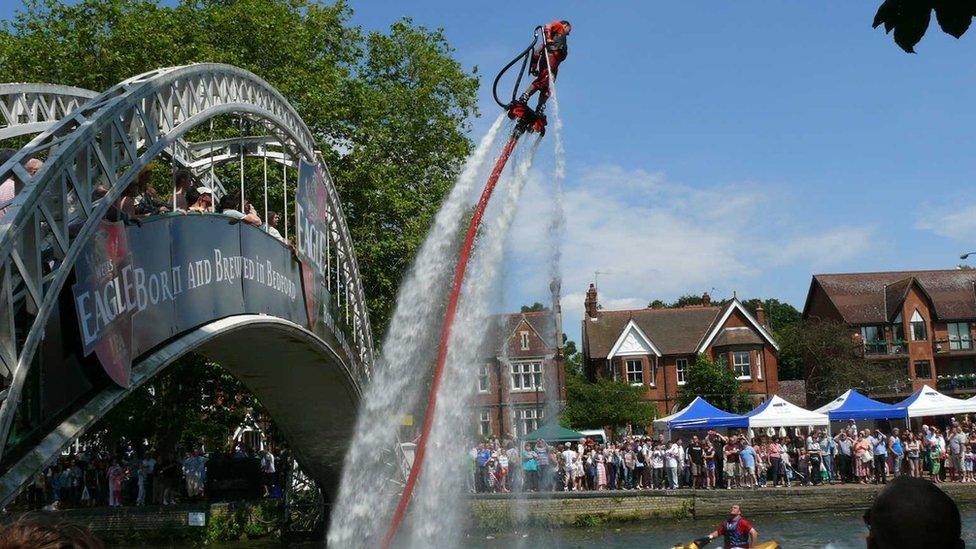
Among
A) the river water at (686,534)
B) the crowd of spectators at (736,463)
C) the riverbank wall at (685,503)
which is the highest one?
the crowd of spectators at (736,463)

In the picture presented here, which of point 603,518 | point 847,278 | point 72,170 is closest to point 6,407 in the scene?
point 72,170

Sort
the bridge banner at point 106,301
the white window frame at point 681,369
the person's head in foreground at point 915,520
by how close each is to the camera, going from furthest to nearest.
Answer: the white window frame at point 681,369 < the bridge banner at point 106,301 < the person's head in foreground at point 915,520

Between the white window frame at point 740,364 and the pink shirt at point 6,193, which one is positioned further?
the white window frame at point 740,364

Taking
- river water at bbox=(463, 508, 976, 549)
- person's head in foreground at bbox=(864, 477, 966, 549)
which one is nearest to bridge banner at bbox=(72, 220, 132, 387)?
person's head in foreground at bbox=(864, 477, 966, 549)

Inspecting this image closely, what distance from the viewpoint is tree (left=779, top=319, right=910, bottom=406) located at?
59.0m

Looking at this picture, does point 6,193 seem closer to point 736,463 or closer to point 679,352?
point 736,463

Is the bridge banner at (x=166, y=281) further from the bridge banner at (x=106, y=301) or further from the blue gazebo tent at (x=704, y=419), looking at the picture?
the blue gazebo tent at (x=704, y=419)

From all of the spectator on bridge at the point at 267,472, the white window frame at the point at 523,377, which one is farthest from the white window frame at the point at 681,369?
the spectator on bridge at the point at 267,472

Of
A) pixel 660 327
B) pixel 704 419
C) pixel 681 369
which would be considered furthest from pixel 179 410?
pixel 660 327

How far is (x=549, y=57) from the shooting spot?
1488 centimetres

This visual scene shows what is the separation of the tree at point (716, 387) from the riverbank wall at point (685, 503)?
28.3 metres

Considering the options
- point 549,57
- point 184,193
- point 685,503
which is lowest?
point 685,503

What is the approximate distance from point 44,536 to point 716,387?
5782 centimetres

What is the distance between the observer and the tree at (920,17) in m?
4.50
